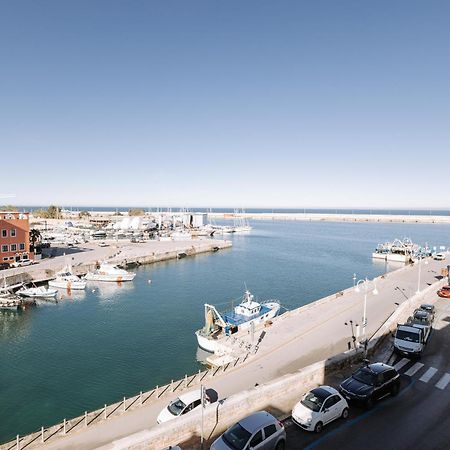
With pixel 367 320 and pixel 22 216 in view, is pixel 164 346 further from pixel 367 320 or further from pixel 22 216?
pixel 22 216

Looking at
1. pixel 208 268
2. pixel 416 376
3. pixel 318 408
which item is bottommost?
pixel 208 268

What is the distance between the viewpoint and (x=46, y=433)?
16.2 meters

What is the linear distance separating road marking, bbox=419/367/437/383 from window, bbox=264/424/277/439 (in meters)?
11.3

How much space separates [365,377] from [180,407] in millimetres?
9283

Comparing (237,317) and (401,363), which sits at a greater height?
(401,363)

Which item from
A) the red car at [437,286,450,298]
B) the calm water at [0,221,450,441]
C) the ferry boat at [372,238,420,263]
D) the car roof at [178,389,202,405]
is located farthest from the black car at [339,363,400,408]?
the ferry boat at [372,238,420,263]

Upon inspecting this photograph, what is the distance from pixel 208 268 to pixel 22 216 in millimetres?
39828

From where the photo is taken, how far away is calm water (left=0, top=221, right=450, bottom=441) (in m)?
24.6

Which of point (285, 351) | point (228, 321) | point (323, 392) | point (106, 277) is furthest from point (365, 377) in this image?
point (106, 277)

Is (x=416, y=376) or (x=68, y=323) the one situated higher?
(x=416, y=376)

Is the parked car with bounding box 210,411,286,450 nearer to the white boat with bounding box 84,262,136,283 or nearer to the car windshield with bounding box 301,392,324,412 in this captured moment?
the car windshield with bounding box 301,392,324,412

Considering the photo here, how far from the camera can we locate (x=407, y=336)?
22.5 meters

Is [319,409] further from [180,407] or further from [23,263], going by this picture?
[23,263]

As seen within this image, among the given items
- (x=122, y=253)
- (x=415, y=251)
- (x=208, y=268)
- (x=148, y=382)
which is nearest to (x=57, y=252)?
(x=122, y=253)
